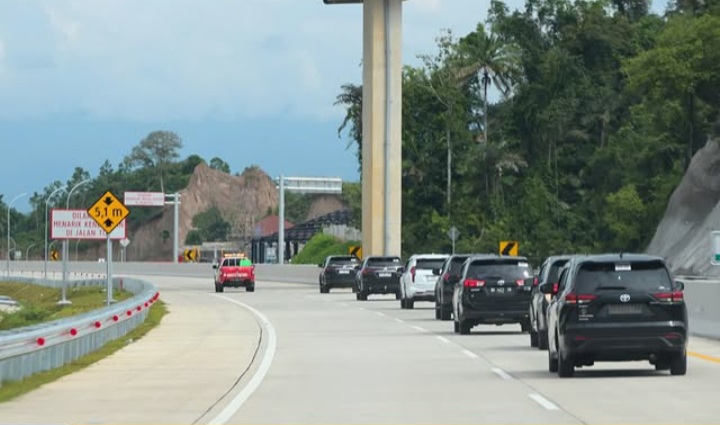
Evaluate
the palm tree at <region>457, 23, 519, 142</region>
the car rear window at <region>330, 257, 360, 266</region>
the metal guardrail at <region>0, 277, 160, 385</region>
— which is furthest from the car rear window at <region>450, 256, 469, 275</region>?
the palm tree at <region>457, 23, 519, 142</region>

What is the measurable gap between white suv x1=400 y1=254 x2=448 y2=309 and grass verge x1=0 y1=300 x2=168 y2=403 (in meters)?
11.2

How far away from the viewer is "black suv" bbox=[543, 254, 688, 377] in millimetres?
22344

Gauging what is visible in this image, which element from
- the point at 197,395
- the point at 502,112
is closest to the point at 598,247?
the point at 502,112

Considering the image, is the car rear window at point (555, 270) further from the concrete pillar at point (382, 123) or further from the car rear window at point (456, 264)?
the concrete pillar at point (382, 123)

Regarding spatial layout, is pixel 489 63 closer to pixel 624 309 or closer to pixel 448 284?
pixel 448 284

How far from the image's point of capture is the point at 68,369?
2602 centimetres

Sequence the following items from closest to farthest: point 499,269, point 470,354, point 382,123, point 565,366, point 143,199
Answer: point 565,366 → point 470,354 → point 499,269 → point 382,123 → point 143,199

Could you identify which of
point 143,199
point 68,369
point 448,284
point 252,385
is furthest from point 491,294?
point 143,199

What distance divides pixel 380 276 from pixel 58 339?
3798cm

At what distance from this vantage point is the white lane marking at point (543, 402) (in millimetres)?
17953

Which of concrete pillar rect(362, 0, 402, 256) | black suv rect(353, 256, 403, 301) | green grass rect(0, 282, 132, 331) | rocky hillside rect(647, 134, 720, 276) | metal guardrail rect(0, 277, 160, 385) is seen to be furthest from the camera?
concrete pillar rect(362, 0, 402, 256)

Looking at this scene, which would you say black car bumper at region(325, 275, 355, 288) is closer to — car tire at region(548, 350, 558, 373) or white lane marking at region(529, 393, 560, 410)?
car tire at region(548, 350, 558, 373)

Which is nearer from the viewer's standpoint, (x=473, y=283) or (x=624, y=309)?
(x=624, y=309)

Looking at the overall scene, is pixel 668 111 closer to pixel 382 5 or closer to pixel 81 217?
pixel 382 5
